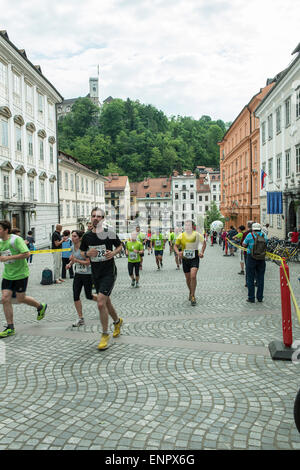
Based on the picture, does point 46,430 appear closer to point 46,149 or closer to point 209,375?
point 209,375

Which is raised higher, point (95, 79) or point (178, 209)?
point (95, 79)

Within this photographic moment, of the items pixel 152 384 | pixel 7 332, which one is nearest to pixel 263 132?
pixel 7 332

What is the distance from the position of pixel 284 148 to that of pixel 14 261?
23.7 m

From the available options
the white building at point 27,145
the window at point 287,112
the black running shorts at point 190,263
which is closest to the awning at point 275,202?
the window at point 287,112

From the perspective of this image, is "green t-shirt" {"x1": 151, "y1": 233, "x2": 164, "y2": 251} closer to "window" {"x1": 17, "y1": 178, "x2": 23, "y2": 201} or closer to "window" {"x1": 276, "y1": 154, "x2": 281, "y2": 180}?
"window" {"x1": 276, "y1": 154, "x2": 281, "y2": 180}

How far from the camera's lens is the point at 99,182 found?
194 feet

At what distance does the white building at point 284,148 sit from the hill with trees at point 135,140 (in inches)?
2490

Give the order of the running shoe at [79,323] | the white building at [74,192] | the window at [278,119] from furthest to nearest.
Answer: the white building at [74,192]
the window at [278,119]
the running shoe at [79,323]

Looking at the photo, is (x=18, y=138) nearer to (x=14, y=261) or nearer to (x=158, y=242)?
(x=158, y=242)

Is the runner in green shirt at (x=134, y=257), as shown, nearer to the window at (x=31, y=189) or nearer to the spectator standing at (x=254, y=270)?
the spectator standing at (x=254, y=270)

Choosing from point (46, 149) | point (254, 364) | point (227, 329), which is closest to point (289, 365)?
point (254, 364)

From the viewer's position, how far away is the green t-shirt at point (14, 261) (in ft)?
20.1

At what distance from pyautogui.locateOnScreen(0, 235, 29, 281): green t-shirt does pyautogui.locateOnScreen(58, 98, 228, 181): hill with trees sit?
85.7 meters
